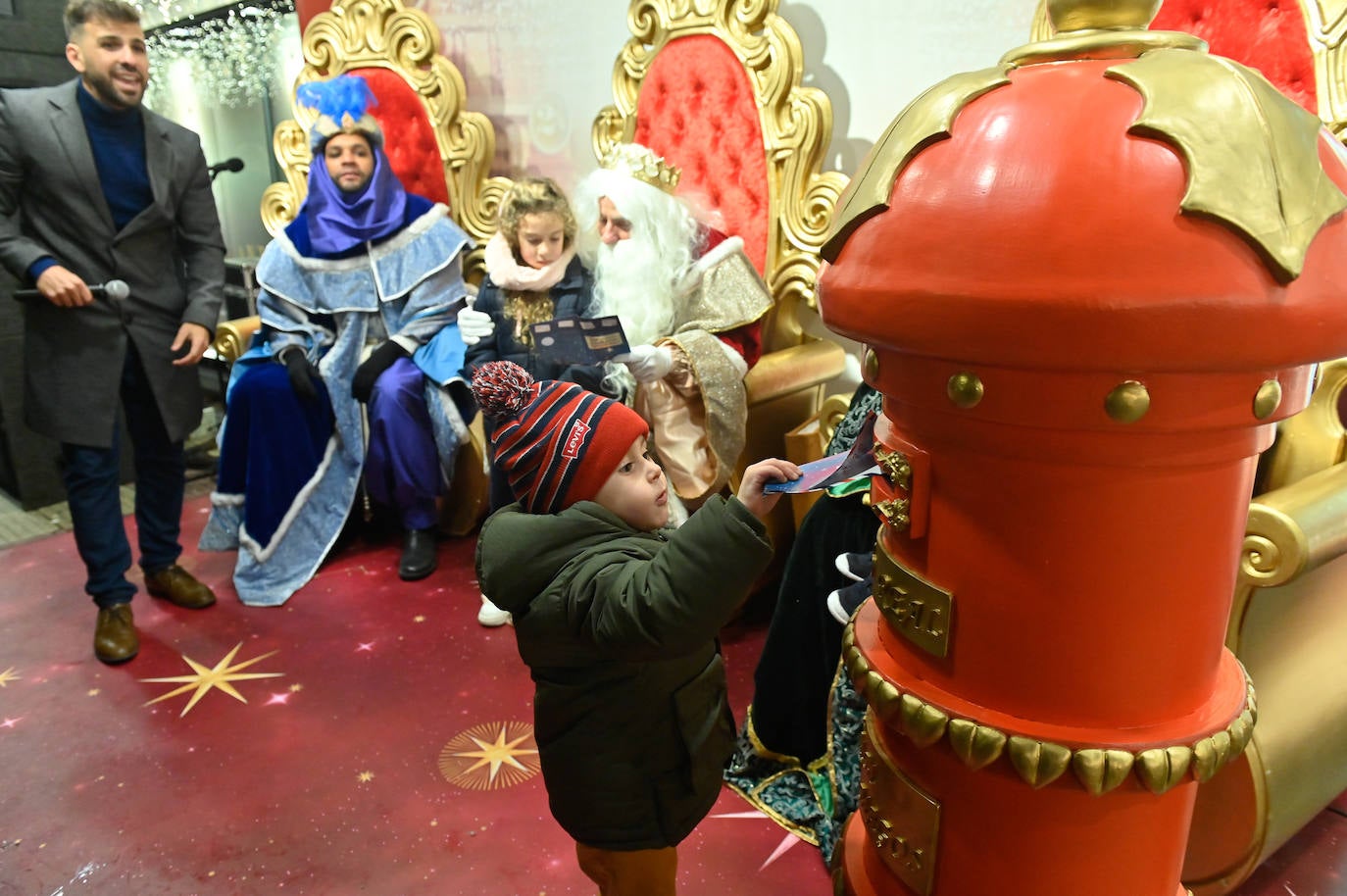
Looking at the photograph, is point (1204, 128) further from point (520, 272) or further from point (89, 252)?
point (89, 252)

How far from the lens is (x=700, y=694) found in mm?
1136

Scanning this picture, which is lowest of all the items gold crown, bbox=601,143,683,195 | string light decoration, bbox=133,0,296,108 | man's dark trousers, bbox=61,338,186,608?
man's dark trousers, bbox=61,338,186,608

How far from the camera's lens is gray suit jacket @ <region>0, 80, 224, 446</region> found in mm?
2250

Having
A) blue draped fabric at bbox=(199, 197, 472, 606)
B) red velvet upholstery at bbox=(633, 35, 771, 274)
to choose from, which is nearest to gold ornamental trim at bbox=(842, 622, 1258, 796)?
red velvet upholstery at bbox=(633, 35, 771, 274)

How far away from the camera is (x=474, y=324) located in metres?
2.80

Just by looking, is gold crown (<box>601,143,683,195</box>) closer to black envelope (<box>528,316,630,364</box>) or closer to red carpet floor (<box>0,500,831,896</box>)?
black envelope (<box>528,316,630,364</box>)

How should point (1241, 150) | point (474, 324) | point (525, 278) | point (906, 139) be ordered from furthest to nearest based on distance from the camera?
point (474, 324), point (525, 278), point (906, 139), point (1241, 150)

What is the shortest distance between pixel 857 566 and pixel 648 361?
98 cm

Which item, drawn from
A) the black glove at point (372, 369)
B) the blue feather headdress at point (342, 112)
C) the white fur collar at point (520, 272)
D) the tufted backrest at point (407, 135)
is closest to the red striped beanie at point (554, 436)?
the white fur collar at point (520, 272)

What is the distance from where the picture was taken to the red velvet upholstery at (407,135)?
3588 millimetres

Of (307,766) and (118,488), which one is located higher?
(118,488)

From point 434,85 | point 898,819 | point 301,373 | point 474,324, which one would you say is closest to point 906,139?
point 898,819

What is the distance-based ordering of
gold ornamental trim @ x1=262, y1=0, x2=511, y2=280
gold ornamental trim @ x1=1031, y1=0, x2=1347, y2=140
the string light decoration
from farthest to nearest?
the string light decoration, gold ornamental trim @ x1=262, y1=0, x2=511, y2=280, gold ornamental trim @ x1=1031, y1=0, x2=1347, y2=140

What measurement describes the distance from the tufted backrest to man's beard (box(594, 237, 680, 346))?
52.7 inches
